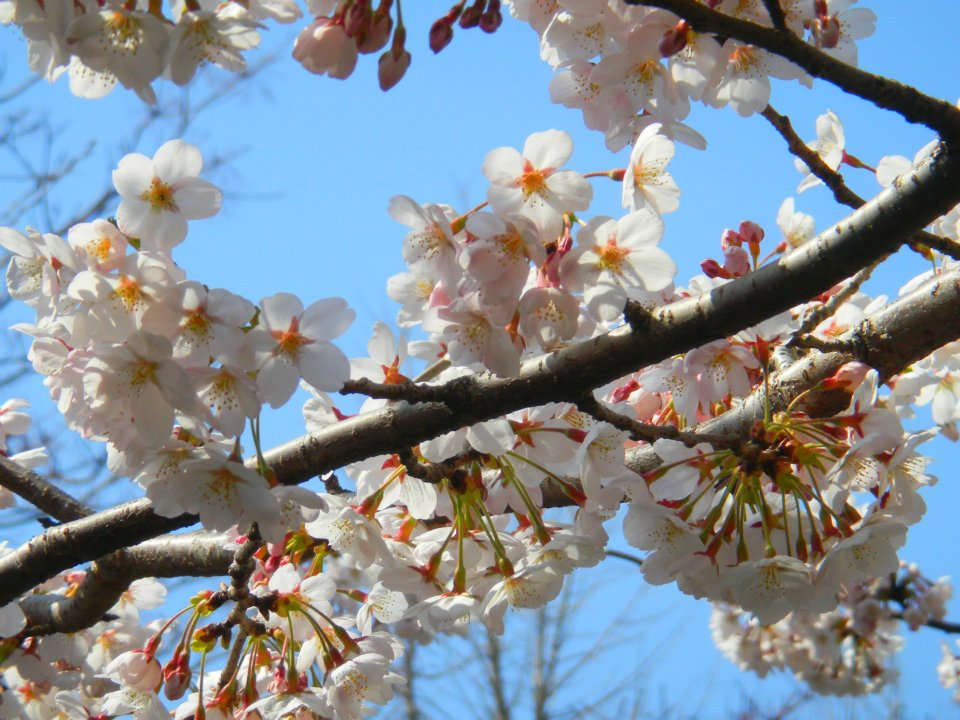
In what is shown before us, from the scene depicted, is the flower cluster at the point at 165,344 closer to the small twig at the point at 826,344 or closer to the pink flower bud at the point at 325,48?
the pink flower bud at the point at 325,48

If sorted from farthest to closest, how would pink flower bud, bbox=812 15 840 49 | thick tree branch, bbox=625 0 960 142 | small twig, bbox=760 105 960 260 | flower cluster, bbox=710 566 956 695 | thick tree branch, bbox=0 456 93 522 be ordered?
flower cluster, bbox=710 566 956 695 < thick tree branch, bbox=0 456 93 522 < small twig, bbox=760 105 960 260 < pink flower bud, bbox=812 15 840 49 < thick tree branch, bbox=625 0 960 142

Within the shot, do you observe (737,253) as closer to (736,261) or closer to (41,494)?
(736,261)

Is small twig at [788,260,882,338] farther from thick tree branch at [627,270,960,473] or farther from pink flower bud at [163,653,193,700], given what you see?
pink flower bud at [163,653,193,700]

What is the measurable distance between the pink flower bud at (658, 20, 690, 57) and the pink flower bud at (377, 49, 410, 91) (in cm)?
43

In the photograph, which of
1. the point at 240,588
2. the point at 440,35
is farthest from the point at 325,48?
the point at 240,588

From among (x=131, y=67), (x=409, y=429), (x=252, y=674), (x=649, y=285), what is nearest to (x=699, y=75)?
(x=649, y=285)

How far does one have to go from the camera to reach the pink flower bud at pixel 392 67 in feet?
4.42

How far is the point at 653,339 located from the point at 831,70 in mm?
461

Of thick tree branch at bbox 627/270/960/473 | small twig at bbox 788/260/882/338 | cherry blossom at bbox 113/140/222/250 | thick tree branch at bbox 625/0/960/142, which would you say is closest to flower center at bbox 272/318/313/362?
cherry blossom at bbox 113/140/222/250

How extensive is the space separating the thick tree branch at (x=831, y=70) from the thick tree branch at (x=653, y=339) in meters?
0.06

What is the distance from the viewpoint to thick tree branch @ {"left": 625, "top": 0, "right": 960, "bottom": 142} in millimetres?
1198

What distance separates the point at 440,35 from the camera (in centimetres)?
140

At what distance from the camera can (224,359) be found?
1.22 m

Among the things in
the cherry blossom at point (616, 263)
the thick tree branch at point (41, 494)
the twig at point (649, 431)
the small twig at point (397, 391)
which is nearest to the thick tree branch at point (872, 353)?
the twig at point (649, 431)
